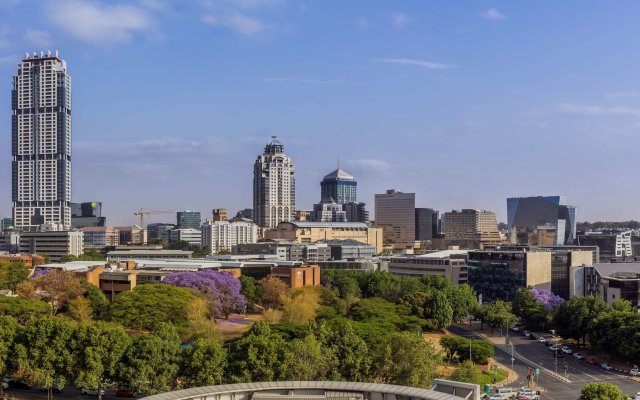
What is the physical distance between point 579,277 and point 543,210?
4094 inches

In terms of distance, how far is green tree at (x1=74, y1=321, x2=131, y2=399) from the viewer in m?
38.4

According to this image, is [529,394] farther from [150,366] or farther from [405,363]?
[150,366]

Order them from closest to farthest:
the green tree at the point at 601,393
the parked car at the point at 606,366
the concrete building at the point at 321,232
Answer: the green tree at the point at 601,393
the parked car at the point at 606,366
the concrete building at the point at 321,232

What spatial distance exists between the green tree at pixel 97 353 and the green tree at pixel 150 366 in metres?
0.63

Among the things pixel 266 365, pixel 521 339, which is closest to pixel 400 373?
pixel 266 365

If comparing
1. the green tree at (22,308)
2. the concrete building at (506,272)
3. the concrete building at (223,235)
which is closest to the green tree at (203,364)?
the green tree at (22,308)

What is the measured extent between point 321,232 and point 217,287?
369 feet

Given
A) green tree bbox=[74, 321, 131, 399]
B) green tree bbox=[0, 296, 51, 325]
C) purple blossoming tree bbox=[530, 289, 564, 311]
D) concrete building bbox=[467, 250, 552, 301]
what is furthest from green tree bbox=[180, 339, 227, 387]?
concrete building bbox=[467, 250, 552, 301]

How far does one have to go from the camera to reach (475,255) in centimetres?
9769

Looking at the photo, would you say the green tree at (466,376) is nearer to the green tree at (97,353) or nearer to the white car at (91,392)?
the green tree at (97,353)

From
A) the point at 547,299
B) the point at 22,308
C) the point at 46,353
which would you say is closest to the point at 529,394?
the point at 46,353

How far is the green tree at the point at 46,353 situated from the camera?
3884 cm

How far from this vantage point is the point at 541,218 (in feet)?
617

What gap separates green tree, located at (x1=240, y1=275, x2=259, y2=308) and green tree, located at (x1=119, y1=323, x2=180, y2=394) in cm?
3801
